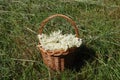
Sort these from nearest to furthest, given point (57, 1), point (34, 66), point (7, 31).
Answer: point (34, 66) < point (7, 31) < point (57, 1)

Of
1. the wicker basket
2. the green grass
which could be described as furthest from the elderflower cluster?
the green grass

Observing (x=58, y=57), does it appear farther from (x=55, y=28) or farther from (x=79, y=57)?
(x=55, y=28)

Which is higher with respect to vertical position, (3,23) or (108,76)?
(3,23)

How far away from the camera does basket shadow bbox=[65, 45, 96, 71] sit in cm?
271

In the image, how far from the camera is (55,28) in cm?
326

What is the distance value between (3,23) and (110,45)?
3.74ft

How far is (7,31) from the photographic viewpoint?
3.29 m

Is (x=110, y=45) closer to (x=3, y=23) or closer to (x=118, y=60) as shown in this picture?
(x=118, y=60)

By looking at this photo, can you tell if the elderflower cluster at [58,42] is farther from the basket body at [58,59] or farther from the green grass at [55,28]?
the green grass at [55,28]

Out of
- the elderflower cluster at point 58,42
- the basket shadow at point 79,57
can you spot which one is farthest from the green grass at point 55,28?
the elderflower cluster at point 58,42

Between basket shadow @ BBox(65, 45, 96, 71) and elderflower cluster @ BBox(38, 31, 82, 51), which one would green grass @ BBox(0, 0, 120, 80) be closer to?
basket shadow @ BBox(65, 45, 96, 71)

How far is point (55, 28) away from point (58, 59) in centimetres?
69

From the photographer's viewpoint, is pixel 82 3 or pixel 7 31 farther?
pixel 82 3

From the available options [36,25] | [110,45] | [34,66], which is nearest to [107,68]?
[110,45]
